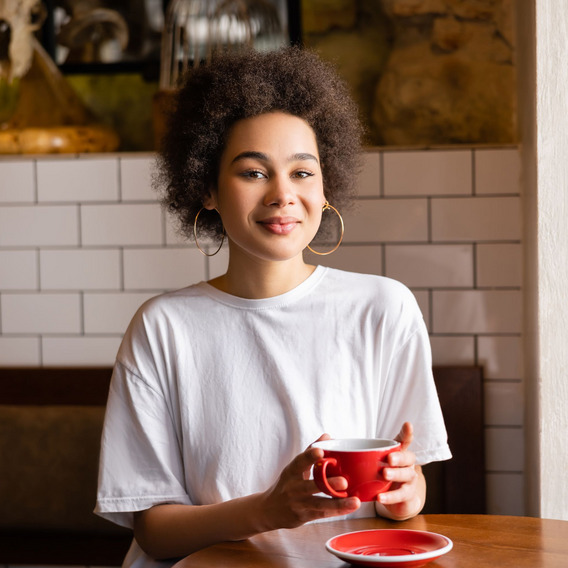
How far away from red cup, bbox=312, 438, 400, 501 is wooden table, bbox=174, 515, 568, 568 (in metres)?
0.11

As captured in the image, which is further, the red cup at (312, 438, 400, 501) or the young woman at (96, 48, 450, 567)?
the young woman at (96, 48, 450, 567)

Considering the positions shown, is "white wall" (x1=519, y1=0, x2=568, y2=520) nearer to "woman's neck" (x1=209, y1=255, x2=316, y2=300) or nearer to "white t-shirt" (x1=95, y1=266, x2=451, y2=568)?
"white t-shirt" (x1=95, y1=266, x2=451, y2=568)

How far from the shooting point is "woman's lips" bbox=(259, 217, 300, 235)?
1.25 m

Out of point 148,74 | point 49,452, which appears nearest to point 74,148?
point 148,74

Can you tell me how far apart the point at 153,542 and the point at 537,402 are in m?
0.82

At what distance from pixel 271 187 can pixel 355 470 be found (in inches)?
19.6

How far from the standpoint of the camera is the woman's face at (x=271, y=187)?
126 cm

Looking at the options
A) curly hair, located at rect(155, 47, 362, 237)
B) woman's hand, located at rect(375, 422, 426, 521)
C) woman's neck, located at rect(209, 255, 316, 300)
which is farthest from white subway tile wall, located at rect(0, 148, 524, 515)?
woman's hand, located at rect(375, 422, 426, 521)

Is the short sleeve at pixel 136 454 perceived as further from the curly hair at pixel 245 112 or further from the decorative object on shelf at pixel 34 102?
the decorative object on shelf at pixel 34 102

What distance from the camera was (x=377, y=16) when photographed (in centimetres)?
226

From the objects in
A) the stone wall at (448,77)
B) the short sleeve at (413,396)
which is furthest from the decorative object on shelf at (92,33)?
the short sleeve at (413,396)

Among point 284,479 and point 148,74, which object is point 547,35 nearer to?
point 284,479

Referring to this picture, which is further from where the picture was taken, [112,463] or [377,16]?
[377,16]

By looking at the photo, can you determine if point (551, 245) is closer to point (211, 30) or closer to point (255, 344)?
point (255, 344)
